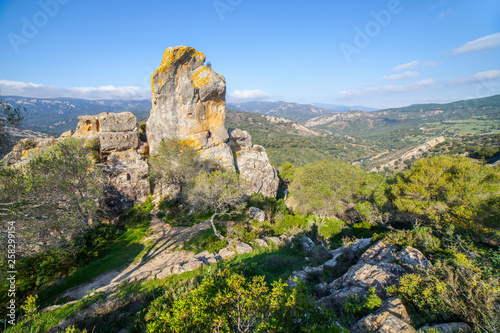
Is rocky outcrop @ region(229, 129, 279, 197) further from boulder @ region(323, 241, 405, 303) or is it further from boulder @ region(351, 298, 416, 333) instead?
boulder @ region(351, 298, 416, 333)

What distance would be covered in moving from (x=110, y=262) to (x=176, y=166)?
33.2 feet

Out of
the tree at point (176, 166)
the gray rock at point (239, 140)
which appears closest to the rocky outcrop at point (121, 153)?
the tree at point (176, 166)

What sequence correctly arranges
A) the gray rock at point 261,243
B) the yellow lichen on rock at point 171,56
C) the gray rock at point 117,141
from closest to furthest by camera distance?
the gray rock at point 261,243 → the gray rock at point 117,141 → the yellow lichen on rock at point 171,56

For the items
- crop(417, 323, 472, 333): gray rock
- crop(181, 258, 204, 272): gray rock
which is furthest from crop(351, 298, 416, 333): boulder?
crop(181, 258, 204, 272): gray rock

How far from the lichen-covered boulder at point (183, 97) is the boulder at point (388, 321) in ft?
71.9

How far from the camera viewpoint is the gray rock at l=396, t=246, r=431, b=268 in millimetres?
7969

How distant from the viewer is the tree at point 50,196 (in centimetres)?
909

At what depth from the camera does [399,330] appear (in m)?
4.61

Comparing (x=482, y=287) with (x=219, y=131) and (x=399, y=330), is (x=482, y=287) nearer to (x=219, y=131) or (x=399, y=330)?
(x=399, y=330)

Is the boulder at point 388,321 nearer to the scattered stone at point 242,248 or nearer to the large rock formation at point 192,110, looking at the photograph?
the scattered stone at point 242,248

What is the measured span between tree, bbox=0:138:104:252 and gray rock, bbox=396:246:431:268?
1646cm

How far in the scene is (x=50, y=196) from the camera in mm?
11570

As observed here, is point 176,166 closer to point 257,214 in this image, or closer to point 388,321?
point 257,214

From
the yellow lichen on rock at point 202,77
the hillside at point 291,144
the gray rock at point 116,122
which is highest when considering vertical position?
the yellow lichen on rock at point 202,77
